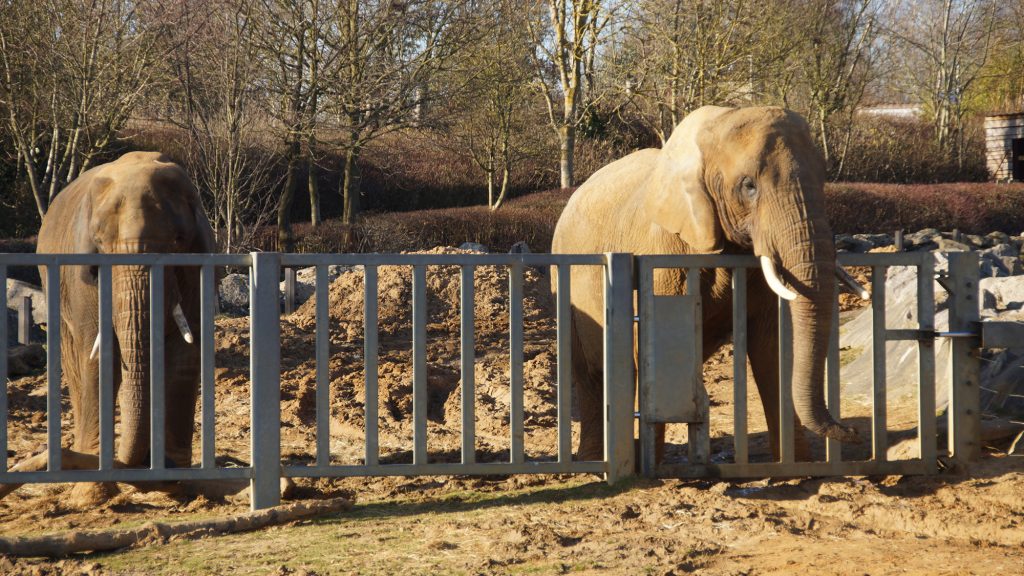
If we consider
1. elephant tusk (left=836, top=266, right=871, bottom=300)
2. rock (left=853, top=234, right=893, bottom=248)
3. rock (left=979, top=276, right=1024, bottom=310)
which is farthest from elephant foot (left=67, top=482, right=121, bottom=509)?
rock (left=853, top=234, right=893, bottom=248)

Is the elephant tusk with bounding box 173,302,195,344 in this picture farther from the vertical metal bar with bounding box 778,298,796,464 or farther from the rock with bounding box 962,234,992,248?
the rock with bounding box 962,234,992,248

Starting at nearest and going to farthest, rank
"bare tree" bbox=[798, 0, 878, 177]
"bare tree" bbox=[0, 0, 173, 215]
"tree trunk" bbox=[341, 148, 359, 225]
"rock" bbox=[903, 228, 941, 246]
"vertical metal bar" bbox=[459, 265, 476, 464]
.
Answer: "vertical metal bar" bbox=[459, 265, 476, 464] → "bare tree" bbox=[0, 0, 173, 215] → "tree trunk" bbox=[341, 148, 359, 225] → "rock" bbox=[903, 228, 941, 246] → "bare tree" bbox=[798, 0, 878, 177]

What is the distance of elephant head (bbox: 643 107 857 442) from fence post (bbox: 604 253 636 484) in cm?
57

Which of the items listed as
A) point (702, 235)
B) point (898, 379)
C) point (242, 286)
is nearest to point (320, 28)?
point (242, 286)

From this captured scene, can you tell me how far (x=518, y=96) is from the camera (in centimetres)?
2978

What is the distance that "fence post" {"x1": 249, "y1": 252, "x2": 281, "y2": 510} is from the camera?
598 cm

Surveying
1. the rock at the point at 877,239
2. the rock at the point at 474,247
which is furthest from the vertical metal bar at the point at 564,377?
the rock at the point at 877,239

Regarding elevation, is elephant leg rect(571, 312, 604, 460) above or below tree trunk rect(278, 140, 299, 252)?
below

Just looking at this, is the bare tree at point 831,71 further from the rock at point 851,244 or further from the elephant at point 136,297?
the elephant at point 136,297

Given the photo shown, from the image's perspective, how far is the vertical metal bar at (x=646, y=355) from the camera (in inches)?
243

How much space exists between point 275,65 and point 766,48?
42.0 feet

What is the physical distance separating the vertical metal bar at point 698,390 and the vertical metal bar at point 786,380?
1.38ft

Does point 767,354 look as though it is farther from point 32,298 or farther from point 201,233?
point 32,298

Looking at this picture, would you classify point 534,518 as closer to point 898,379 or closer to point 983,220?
point 898,379
